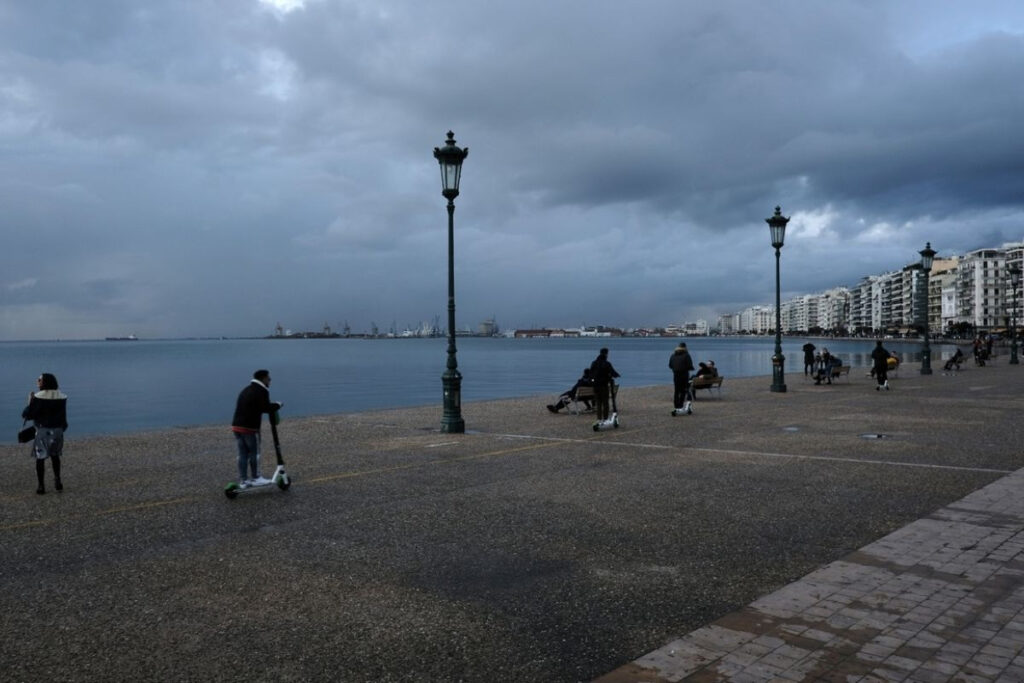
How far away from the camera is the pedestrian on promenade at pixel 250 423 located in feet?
31.7

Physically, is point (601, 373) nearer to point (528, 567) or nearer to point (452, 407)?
point (452, 407)

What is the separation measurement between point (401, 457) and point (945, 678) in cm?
963

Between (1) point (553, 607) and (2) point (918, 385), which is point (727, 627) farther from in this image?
(2) point (918, 385)

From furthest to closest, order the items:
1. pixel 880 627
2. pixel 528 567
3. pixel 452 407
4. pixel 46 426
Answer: pixel 452 407, pixel 46 426, pixel 528 567, pixel 880 627

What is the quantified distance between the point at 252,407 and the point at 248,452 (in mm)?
629

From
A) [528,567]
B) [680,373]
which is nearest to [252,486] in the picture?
[528,567]

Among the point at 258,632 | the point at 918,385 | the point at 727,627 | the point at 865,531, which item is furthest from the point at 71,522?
the point at 918,385

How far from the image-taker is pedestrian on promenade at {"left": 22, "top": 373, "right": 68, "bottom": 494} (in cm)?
1008

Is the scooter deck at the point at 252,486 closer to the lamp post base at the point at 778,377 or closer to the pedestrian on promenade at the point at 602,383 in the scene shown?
the pedestrian on promenade at the point at 602,383

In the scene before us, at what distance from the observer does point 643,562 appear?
21.6ft

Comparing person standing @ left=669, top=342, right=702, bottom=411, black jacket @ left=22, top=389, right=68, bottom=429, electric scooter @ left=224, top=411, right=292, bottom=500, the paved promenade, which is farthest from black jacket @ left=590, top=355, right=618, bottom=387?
black jacket @ left=22, top=389, right=68, bottom=429

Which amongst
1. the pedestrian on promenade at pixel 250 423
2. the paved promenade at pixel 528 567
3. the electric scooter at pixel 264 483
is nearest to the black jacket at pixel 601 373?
the paved promenade at pixel 528 567

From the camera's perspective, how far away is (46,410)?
10172 millimetres

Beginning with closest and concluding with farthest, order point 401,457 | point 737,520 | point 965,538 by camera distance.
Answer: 1. point 965,538
2. point 737,520
3. point 401,457
